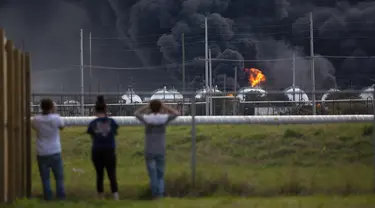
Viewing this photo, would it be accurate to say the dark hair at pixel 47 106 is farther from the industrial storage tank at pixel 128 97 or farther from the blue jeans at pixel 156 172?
the industrial storage tank at pixel 128 97

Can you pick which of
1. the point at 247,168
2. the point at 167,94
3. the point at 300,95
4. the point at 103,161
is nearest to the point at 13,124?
the point at 103,161

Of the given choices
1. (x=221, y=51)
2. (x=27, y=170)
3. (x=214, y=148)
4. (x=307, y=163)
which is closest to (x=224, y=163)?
(x=214, y=148)

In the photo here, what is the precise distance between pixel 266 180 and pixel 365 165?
2.33 metres

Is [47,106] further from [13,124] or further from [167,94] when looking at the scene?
[167,94]

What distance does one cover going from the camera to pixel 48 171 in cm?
920

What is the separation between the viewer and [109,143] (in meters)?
8.95

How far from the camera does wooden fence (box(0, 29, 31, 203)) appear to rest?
330 inches

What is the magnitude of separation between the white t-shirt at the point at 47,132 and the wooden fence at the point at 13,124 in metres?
0.29

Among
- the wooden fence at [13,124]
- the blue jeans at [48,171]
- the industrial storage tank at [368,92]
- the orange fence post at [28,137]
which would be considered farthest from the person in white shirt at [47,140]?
the industrial storage tank at [368,92]

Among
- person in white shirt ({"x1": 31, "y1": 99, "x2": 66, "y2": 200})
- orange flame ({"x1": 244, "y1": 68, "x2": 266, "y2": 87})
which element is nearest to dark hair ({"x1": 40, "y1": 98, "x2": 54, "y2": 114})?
Answer: person in white shirt ({"x1": 31, "y1": 99, "x2": 66, "y2": 200})

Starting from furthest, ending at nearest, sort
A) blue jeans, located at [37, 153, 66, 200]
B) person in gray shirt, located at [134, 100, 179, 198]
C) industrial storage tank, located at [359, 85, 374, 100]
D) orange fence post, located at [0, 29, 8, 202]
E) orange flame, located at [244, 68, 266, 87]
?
orange flame, located at [244, 68, 266, 87] → industrial storage tank, located at [359, 85, 374, 100] → person in gray shirt, located at [134, 100, 179, 198] → blue jeans, located at [37, 153, 66, 200] → orange fence post, located at [0, 29, 8, 202]

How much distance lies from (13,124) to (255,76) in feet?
161

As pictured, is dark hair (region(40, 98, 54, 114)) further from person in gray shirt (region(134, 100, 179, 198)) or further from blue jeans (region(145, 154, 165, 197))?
blue jeans (region(145, 154, 165, 197))

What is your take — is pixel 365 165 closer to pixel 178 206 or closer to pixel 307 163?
pixel 307 163
